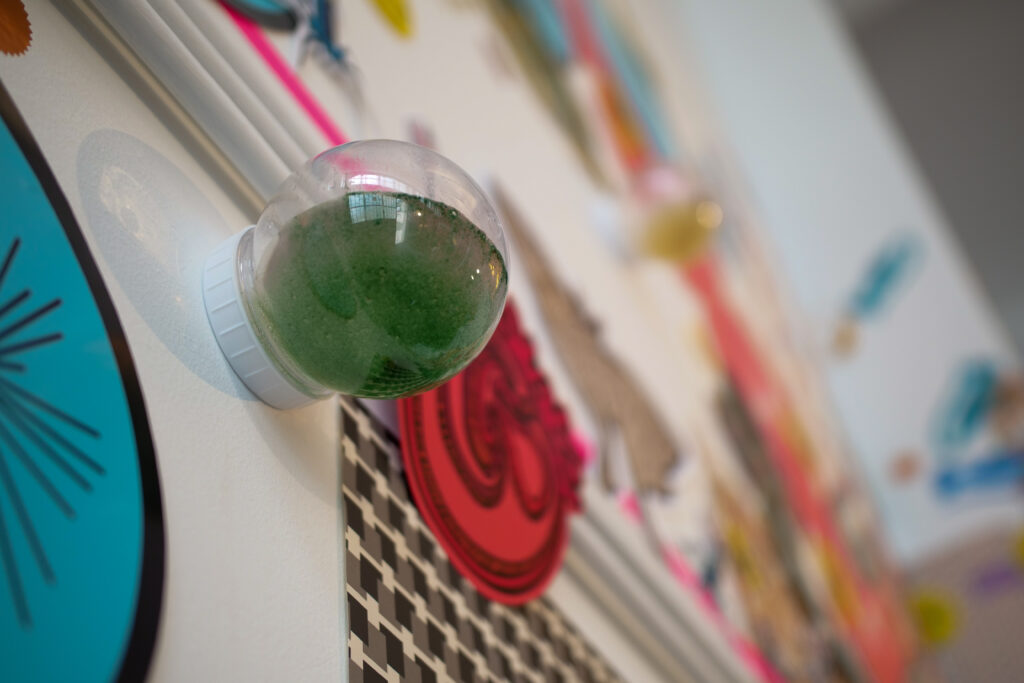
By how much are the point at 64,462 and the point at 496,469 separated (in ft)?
1.43

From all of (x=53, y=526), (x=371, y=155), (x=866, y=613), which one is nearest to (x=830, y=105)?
(x=866, y=613)

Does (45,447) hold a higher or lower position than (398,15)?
lower

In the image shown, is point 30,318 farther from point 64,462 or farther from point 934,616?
point 934,616

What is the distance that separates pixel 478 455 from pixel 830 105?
2.86 m

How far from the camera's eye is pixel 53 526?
417mm

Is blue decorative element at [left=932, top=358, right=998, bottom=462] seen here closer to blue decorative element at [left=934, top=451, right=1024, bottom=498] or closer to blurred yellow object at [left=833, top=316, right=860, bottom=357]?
blue decorative element at [left=934, top=451, right=1024, bottom=498]

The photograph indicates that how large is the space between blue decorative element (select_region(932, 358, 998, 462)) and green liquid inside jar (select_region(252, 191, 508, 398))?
2.57 m

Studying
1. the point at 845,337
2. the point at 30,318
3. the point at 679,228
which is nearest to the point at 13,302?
the point at 30,318

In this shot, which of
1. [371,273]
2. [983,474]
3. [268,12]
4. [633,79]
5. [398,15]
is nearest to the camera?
[371,273]

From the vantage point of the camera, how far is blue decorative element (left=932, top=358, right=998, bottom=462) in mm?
2729

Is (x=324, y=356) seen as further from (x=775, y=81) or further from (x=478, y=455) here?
(x=775, y=81)

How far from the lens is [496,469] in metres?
0.82

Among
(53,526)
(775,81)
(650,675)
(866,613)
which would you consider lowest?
(866,613)

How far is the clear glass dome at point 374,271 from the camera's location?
1.66ft
